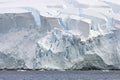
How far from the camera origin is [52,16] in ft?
97.7

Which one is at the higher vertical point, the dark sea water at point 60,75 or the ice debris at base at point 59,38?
the ice debris at base at point 59,38

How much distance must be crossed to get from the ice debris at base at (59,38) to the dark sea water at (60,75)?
28cm

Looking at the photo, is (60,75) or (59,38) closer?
(59,38)

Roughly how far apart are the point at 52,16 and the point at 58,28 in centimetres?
49

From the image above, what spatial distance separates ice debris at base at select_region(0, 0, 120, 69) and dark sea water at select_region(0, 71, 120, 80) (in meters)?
0.28

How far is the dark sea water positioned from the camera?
2859 cm

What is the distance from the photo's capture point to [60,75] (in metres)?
29.4

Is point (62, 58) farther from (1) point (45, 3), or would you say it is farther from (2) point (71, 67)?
(1) point (45, 3)

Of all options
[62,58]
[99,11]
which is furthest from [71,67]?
[99,11]

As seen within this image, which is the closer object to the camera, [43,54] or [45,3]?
[43,54]

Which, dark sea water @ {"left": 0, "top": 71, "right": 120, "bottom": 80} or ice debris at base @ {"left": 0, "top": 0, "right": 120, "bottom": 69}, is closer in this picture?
dark sea water @ {"left": 0, "top": 71, "right": 120, "bottom": 80}

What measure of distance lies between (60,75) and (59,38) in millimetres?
1238

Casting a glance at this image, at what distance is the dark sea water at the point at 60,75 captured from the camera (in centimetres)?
2859

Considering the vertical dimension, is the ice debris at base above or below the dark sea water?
above
